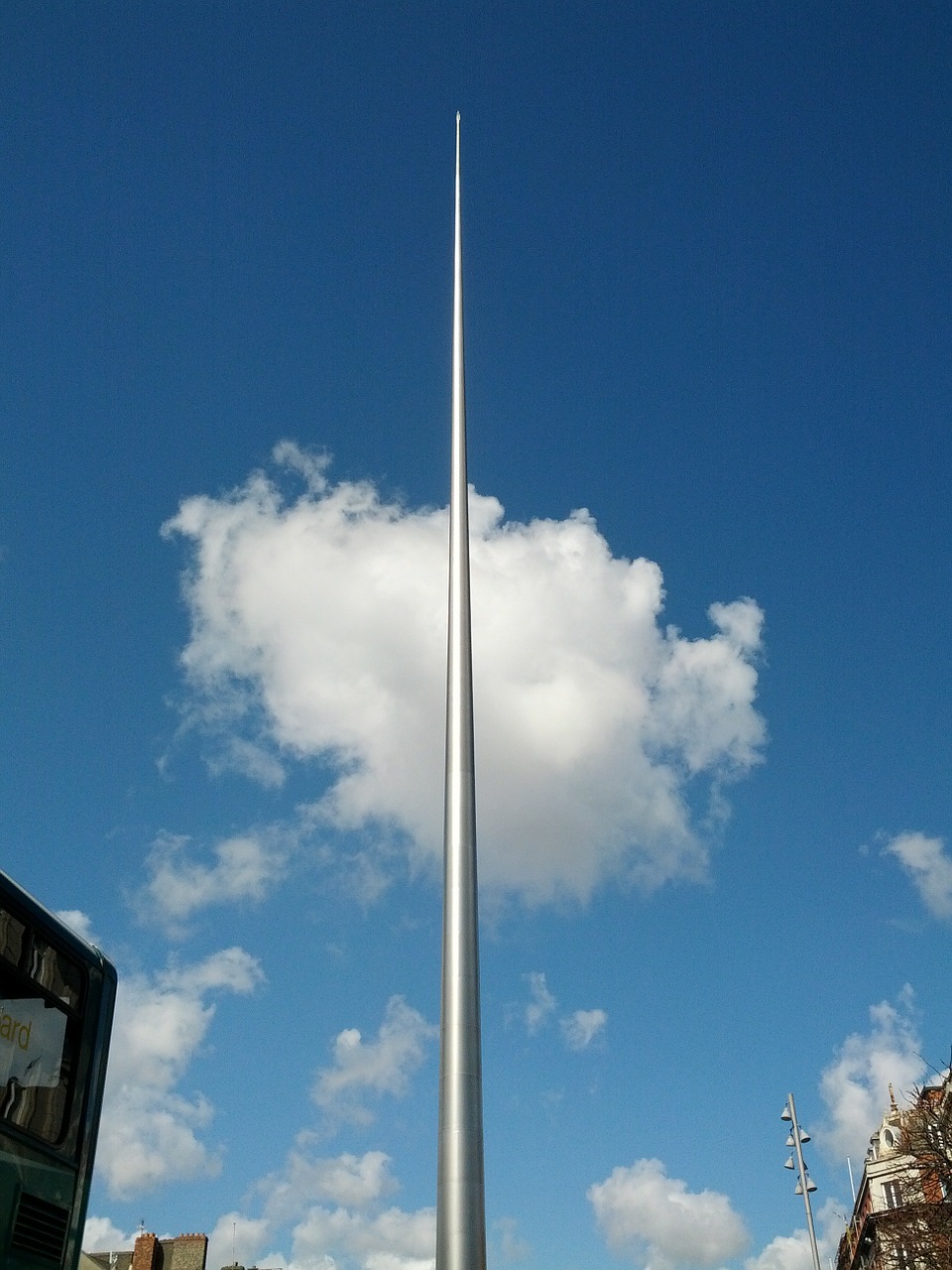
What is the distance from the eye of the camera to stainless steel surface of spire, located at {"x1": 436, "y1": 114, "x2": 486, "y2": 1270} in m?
10.2

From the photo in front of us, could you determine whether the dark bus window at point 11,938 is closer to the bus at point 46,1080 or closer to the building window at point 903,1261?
the bus at point 46,1080

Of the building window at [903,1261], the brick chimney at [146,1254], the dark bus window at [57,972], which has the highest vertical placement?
the brick chimney at [146,1254]

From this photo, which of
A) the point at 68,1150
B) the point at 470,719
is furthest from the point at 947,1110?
the point at 68,1150

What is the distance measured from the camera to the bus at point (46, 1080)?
26.1 ft

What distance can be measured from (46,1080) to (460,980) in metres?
4.34

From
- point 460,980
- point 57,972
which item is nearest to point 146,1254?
point 460,980

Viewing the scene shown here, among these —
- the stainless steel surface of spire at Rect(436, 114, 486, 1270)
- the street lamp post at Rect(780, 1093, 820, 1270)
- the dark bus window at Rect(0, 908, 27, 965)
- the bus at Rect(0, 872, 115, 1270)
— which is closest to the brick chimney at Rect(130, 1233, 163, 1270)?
the street lamp post at Rect(780, 1093, 820, 1270)

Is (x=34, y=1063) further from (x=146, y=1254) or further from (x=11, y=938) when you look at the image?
(x=146, y=1254)

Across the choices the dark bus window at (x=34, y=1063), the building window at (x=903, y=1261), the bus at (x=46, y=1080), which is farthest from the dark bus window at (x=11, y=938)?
the building window at (x=903, y=1261)

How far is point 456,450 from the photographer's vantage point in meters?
17.0

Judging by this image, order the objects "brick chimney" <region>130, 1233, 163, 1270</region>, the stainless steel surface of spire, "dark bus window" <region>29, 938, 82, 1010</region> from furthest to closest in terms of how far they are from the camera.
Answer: "brick chimney" <region>130, 1233, 163, 1270</region> < the stainless steel surface of spire < "dark bus window" <region>29, 938, 82, 1010</region>

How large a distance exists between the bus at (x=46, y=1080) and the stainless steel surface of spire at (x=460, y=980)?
10.2 ft

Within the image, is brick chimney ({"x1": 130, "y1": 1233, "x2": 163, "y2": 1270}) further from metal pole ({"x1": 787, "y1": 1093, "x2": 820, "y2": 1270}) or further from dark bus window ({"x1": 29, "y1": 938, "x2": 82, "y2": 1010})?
dark bus window ({"x1": 29, "y1": 938, "x2": 82, "y2": 1010})

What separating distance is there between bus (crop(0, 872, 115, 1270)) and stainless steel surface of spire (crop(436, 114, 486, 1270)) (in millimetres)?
3120
